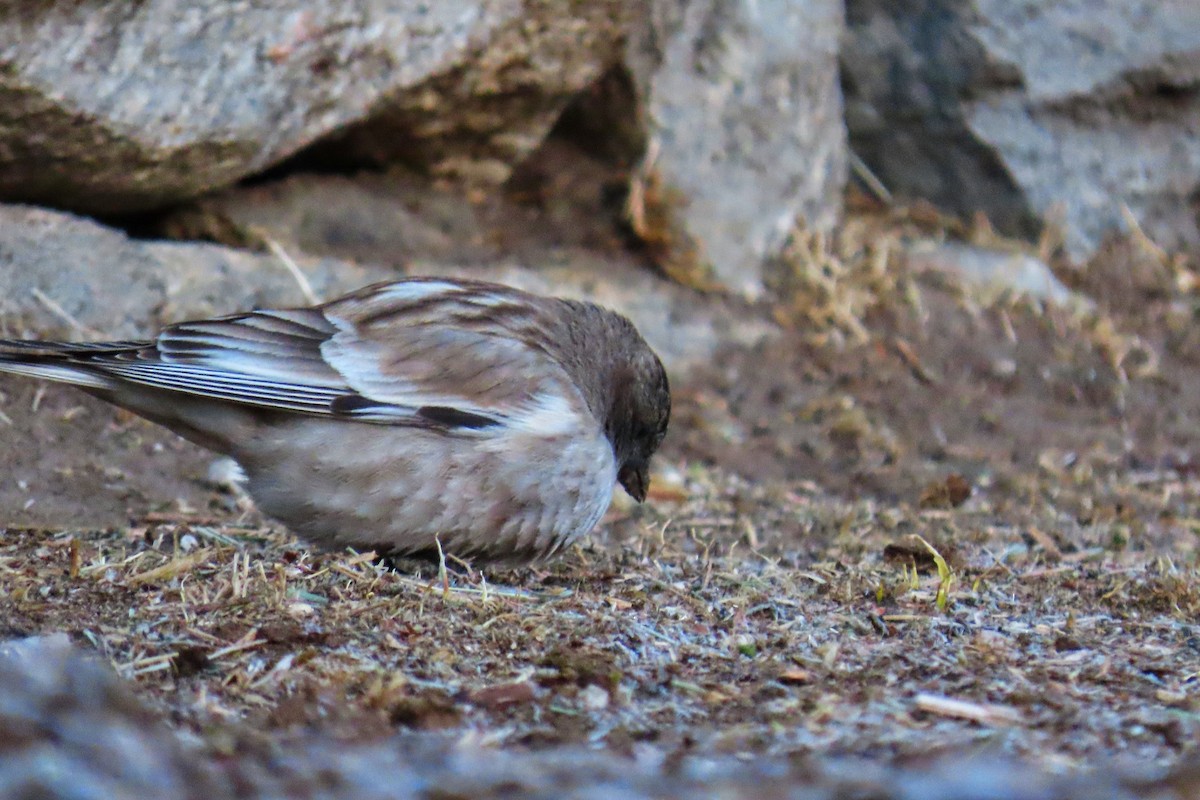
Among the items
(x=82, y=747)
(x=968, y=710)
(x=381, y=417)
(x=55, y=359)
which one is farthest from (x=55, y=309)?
(x=968, y=710)

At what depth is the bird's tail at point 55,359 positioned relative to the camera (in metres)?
4.82

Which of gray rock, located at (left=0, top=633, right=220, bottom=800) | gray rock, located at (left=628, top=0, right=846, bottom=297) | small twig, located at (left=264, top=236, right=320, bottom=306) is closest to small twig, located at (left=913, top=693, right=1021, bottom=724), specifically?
gray rock, located at (left=0, top=633, right=220, bottom=800)

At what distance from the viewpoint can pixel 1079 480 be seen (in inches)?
285

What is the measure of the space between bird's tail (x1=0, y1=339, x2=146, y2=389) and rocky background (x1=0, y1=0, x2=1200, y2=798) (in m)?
0.53

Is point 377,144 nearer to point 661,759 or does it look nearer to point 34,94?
point 34,94

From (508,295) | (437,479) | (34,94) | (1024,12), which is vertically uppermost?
(1024,12)

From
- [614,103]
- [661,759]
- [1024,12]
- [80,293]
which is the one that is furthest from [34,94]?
[1024,12]

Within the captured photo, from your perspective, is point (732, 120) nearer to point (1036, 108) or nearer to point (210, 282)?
point (1036, 108)

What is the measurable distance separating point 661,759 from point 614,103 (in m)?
5.75

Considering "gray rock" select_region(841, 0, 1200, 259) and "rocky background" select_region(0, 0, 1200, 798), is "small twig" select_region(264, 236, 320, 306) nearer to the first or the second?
"rocky background" select_region(0, 0, 1200, 798)

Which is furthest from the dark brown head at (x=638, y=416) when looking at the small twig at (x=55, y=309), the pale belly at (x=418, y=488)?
the small twig at (x=55, y=309)

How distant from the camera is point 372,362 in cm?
504

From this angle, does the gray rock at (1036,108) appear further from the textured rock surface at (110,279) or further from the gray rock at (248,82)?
the textured rock surface at (110,279)

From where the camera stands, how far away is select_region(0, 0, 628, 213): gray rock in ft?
20.0
